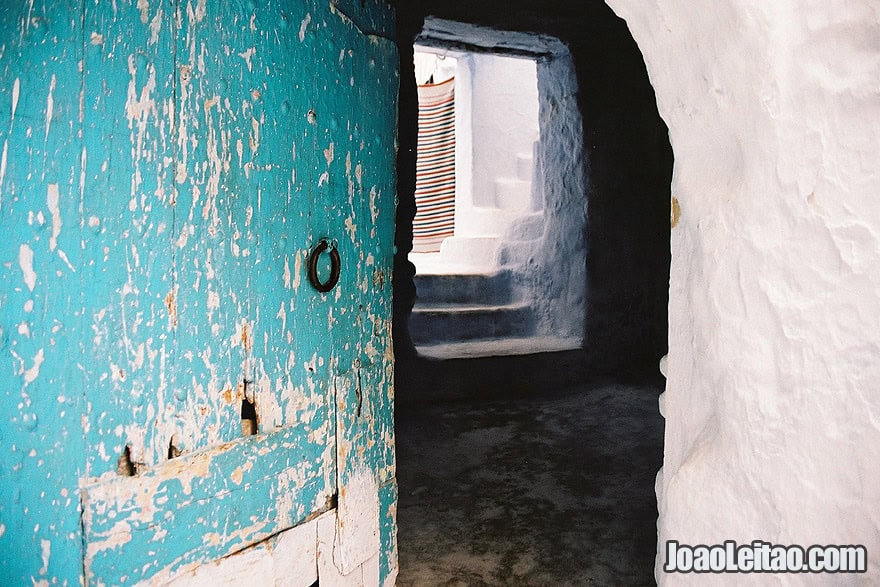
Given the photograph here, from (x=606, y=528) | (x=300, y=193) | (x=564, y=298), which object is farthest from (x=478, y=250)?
(x=300, y=193)

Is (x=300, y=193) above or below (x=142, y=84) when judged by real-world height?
below

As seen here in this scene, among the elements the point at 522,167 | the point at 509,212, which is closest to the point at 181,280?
the point at 509,212

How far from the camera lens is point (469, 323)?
12.8ft

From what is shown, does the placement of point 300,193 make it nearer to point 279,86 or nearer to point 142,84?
point 279,86

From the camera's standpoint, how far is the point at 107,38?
0.67 metres

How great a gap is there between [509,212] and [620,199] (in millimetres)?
2638

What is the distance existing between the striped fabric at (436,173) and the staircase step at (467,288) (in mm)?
2705

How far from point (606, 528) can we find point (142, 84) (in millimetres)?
1612

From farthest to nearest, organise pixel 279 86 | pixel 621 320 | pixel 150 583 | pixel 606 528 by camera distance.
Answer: pixel 621 320 → pixel 606 528 → pixel 279 86 → pixel 150 583

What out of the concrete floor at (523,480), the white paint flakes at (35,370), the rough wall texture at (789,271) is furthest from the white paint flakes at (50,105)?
the concrete floor at (523,480)

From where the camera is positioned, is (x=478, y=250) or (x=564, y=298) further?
(x=478, y=250)

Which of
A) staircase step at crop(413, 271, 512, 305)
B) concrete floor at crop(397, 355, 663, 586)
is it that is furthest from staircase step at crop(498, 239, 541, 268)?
concrete floor at crop(397, 355, 663, 586)

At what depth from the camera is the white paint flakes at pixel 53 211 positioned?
64 centimetres

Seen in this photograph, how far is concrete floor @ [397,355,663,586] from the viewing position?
1496 millimetres
